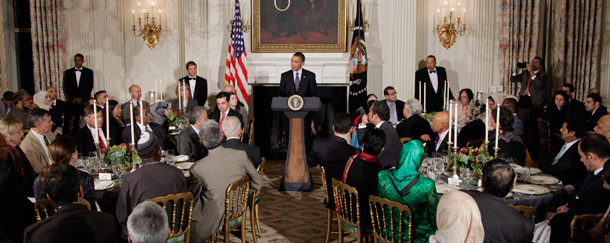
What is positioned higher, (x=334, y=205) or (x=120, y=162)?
(x=120, y=162)

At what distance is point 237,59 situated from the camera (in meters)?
10.0

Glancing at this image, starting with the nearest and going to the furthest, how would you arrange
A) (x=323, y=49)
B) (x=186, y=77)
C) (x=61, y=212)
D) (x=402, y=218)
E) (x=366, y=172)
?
(x=61, y=212) → (x=402, y=218) → (x=366, y=172) → (x=186, y=77) → (x=323, y=49)

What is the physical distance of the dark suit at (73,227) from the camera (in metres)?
2.94

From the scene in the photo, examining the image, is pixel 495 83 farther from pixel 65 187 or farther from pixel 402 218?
pixel 65 187

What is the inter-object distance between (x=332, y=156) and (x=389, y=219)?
145 centimetres

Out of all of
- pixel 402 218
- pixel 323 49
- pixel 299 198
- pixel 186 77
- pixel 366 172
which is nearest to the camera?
pixel 402 218

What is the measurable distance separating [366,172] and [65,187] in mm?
2213

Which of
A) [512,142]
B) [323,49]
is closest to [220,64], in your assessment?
[323,49]

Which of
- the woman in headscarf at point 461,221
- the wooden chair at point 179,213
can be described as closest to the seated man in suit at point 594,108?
the woman in headscarf at point 461,221

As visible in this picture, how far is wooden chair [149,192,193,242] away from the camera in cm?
384

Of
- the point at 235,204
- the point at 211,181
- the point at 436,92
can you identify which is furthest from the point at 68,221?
the point at 436,92

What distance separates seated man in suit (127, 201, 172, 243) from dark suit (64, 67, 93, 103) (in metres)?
8.70

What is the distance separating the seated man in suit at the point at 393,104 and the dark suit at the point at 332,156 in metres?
3.44

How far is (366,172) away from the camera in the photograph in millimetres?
4301
